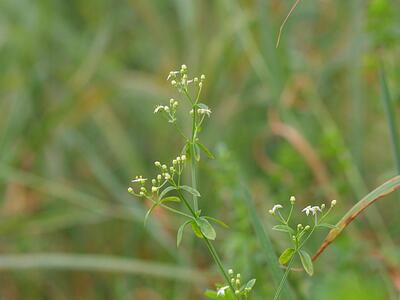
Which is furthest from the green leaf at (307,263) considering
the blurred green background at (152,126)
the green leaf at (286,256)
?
the blurred green background at (152,126)

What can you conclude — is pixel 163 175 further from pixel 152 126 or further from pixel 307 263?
pixel 152 126

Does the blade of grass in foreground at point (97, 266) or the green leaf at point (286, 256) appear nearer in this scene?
the green leaf at point (286, 256)

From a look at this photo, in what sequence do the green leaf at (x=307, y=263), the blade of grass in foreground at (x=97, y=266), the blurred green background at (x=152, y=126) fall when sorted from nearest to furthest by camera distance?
the green leaf at (x=307, y=263) < the blade of grass in foreground at (x=97, y=266) < the blurred green background at (x=152, y=126)

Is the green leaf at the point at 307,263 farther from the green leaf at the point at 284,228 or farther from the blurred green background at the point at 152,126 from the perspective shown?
the blurred green background at the point at 152,126

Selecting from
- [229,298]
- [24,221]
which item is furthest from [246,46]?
[229,298]

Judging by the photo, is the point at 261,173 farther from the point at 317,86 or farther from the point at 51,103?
the point at 51,103

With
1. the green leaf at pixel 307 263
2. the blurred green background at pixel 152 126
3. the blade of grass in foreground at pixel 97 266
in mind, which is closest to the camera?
the green leaf at pixel 307 263

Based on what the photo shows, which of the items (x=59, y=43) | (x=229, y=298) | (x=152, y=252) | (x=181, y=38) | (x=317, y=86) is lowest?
(x=229, y=298)

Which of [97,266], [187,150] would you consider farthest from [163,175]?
[97,266]
